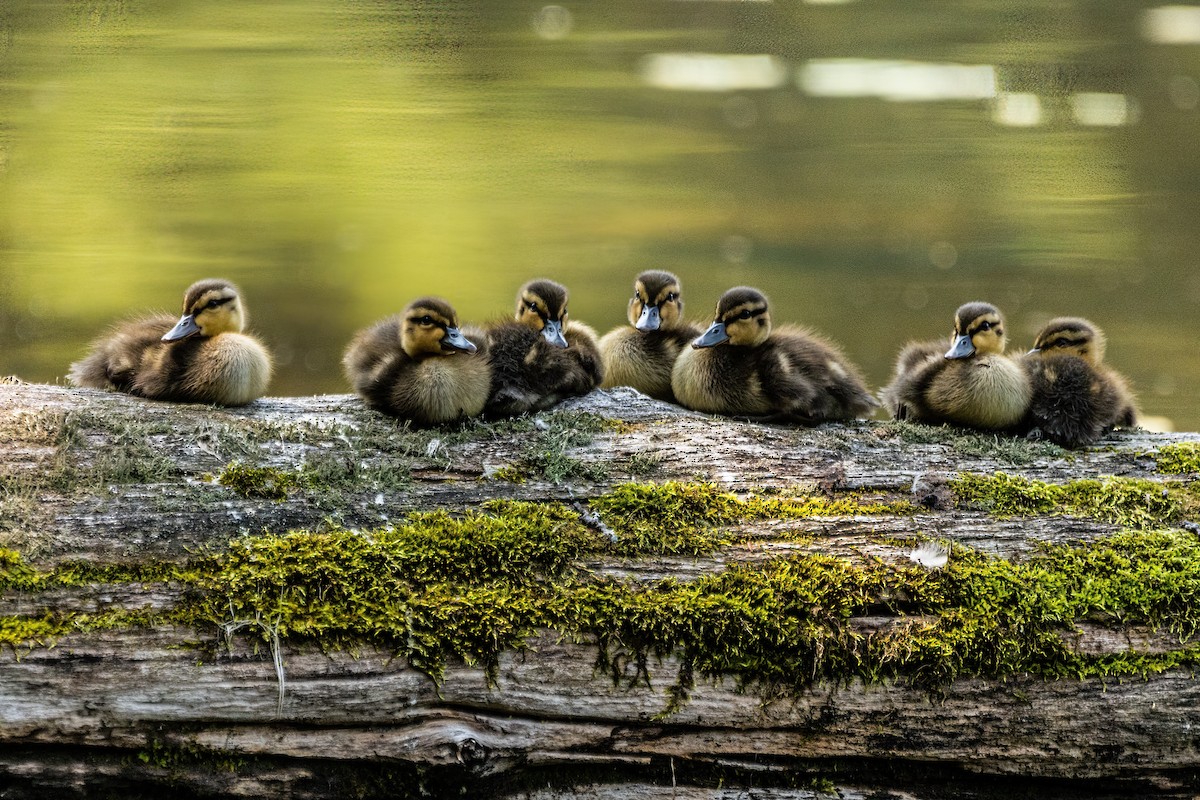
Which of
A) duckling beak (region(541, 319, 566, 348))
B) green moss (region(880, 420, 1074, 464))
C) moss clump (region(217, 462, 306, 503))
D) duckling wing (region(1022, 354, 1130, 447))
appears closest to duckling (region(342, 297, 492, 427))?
duckling beak (region(541, 319, 566, 348))

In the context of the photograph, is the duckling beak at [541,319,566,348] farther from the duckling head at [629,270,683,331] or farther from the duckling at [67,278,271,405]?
the duckling at [67,278,271,405]

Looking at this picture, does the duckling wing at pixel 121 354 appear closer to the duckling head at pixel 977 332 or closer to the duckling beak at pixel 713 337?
the duckling beak at pixel 713 337

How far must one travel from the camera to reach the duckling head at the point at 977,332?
281 centimetres

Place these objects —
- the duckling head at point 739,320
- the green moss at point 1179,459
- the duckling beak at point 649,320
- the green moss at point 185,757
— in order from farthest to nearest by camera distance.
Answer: the duckling beak at point 649,320, the duckling head at point 739,320, the green moss at point 1179,459, the green moss at point 185,757

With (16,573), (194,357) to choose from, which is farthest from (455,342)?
(16,573)

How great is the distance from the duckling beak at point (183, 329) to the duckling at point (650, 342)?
1.20 m

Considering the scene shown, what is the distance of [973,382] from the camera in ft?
9.07

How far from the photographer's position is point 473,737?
1922 mm

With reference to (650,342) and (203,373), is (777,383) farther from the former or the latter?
(203,373)

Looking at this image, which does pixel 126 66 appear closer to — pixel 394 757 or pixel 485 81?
pixel 485 81

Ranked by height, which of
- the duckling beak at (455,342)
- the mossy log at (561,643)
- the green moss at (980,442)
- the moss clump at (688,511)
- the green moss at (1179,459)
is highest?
the duckling beak at (455,342)

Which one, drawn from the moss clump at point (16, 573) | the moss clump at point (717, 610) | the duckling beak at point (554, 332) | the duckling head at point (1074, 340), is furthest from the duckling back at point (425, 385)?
the duckling head at point (1074, 340)

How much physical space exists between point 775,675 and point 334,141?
5953mm

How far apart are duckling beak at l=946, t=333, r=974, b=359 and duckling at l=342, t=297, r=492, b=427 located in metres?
1.29
